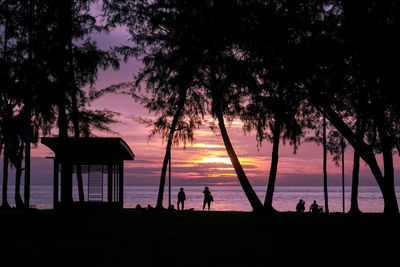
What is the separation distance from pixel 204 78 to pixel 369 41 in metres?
11.4

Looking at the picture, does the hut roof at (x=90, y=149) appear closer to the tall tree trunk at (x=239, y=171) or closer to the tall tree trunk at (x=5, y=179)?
the tall tree trunk at (x=239, y=171)

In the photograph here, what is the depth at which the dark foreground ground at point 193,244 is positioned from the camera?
9305 millimetres

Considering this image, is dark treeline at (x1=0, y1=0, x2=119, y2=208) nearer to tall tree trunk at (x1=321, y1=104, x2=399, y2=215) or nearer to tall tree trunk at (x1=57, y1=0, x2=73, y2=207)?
tall tree trunk at (x1=57, y1=0, x2=73, y2=207)

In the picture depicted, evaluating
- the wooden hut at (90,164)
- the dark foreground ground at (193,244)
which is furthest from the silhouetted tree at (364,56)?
the wooden hut at (90,164)

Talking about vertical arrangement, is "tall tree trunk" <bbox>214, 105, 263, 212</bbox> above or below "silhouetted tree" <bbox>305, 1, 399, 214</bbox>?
below

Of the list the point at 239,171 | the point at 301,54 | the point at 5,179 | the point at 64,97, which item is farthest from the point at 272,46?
the point at 5,179

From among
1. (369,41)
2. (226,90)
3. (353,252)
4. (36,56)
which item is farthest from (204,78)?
(353,252)

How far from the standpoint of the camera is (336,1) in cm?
1523

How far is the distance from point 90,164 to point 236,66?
11.2 metres

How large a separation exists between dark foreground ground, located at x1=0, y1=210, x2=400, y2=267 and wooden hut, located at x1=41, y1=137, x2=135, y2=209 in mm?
3193

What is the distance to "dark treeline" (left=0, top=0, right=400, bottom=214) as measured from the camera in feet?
46.8

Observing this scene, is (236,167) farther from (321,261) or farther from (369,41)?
(321,261)

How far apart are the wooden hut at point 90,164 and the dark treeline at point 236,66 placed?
54 cm

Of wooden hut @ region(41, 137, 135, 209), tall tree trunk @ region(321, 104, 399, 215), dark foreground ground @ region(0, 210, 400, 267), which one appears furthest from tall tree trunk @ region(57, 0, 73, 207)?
tall tree trunk @ region(321, 104, 399, 215)
